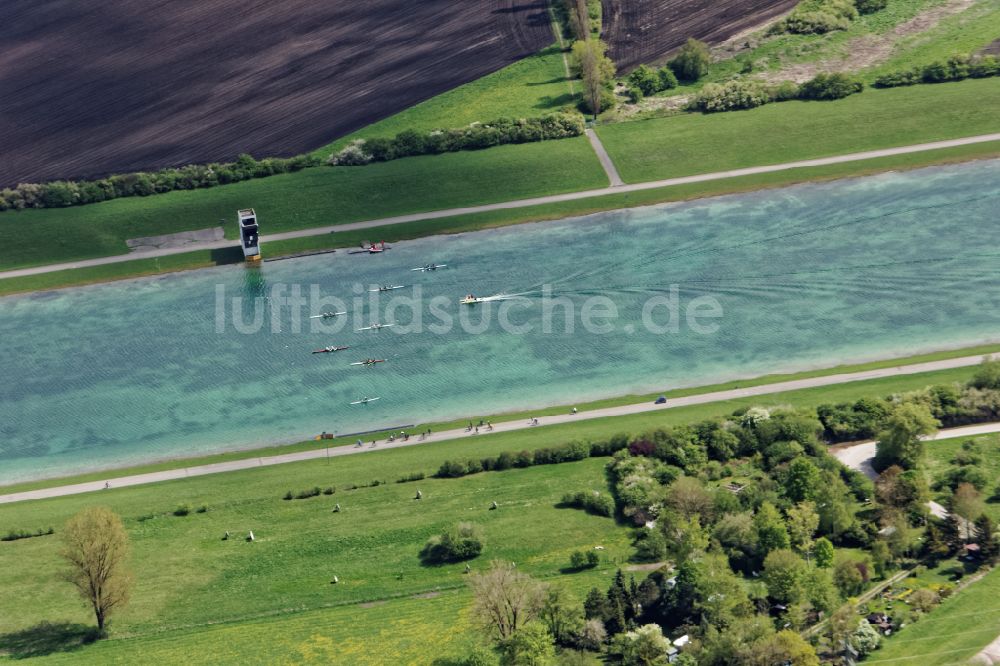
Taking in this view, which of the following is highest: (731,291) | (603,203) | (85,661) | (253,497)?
(603,203)

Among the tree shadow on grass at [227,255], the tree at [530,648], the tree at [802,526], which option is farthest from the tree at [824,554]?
the tree shadow on grass at [227,255]

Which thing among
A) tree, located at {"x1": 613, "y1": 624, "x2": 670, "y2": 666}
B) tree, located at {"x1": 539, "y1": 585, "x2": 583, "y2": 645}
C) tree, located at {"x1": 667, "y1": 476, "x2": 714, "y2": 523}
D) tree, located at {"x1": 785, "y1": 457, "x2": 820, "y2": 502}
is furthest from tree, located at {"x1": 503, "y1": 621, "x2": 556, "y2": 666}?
tree, located at {"x1": 785, "y1": 457, "x2": 820, "y2": 502}

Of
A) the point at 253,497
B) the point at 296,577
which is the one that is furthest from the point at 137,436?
the point at 296,577

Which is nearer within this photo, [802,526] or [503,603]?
[503,603]

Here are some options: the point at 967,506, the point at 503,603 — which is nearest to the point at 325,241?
the point at 503,603

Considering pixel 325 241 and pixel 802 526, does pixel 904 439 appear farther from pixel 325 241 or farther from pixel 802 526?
pixel 325 241

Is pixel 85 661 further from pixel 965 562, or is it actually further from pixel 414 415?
pixel 965 562
